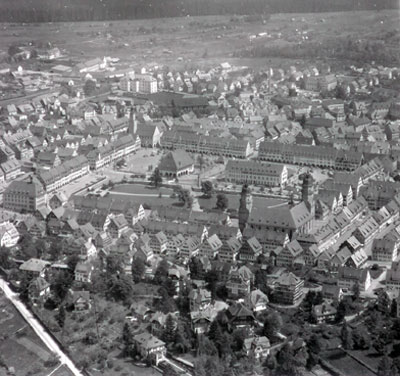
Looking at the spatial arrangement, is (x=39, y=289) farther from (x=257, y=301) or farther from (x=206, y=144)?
(x=206, y=144)

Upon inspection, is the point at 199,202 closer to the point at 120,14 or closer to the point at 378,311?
the point at 378,311

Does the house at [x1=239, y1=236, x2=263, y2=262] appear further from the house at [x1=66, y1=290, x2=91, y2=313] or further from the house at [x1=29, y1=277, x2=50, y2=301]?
the house at [x1=29, y1=277, x2=50, y2=301]

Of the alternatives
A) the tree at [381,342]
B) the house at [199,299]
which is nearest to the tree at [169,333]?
the house at [199,299]

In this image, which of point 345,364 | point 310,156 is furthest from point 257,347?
point 310,156

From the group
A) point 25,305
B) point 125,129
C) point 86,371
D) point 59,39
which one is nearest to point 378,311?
point 86,371

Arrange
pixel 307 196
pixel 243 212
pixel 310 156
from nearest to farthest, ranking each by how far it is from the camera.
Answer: pixel 243 212 < pixel 307 196 < pixel 310 156

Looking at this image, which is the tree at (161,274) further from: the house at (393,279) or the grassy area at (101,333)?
the house at (393,279)

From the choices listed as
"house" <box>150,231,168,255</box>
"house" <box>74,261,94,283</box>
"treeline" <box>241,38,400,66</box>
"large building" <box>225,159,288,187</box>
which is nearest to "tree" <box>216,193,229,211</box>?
"large building" <box>225,159,288,187</box>
